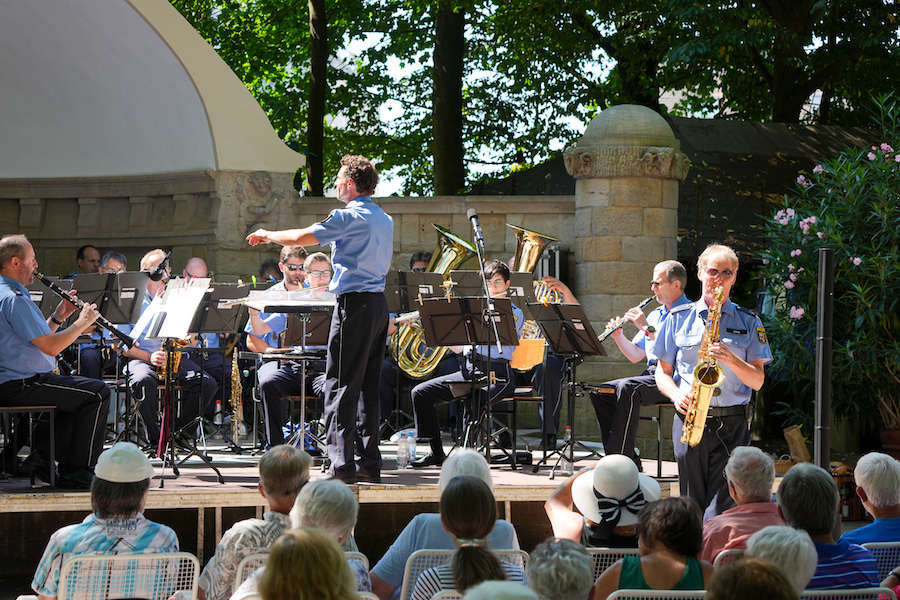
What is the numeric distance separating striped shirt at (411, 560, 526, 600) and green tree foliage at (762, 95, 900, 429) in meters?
8.02

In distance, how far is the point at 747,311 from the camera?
22.5 feet

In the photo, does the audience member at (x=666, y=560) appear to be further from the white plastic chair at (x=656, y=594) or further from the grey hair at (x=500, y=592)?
the grey hair at (x=500, y=592)

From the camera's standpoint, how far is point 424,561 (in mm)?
4453

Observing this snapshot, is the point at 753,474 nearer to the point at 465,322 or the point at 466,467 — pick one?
the point at 466,467

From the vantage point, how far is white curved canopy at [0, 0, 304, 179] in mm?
13195

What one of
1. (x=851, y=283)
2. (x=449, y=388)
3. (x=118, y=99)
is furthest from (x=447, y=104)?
(x=449, y=388)

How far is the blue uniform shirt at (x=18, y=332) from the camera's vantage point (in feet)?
23.7

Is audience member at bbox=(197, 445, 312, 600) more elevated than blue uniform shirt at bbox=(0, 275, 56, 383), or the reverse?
blue uniform shirt at bbox=(0, 275, 56, 383)

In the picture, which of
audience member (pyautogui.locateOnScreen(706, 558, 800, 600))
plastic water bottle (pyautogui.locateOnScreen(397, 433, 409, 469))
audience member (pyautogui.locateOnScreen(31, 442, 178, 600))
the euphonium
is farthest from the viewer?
plastic water bottle (pyautogui.locateOnScreen(397, 433, 409, 469))

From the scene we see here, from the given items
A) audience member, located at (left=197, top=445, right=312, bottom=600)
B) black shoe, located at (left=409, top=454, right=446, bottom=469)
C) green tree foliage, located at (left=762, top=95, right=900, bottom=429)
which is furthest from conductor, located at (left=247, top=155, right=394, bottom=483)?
green tree foliage, located at (left=762, top=95, right=900, bottom=429)

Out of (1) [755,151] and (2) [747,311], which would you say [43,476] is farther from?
(1) [755,151]

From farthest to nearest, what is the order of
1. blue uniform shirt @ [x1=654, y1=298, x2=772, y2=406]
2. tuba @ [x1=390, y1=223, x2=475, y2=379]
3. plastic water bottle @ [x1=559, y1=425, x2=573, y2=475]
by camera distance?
tuba @ [x1=390, y1=223, x2=475, y2=379] → plastic water bottle @ [x1=559, y1=425, x2=573, y2=475] → blue uniform shirt @ [x1=654, y1=298, x2=772, y2=406]

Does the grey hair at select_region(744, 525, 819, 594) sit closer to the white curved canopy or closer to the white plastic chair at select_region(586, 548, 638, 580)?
the white plastic chair at select_region(586, 548, 638, 580)

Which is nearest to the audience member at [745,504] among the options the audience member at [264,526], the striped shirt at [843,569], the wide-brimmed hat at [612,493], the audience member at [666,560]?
the wide-brimmed hat at [612,493]
